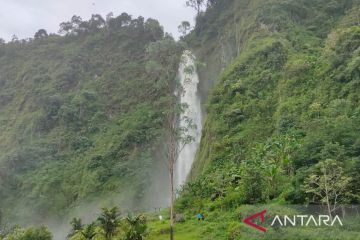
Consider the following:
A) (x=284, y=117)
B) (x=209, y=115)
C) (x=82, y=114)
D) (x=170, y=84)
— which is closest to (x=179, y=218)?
(x=170, y=84)

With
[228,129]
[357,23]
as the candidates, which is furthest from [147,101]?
[357,23]

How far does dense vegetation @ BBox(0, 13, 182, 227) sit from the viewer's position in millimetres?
51375

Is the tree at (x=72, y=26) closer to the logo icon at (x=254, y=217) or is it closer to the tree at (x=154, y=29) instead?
the tree at (x=154, y=29)

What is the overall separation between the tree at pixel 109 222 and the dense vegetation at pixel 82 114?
491 inches

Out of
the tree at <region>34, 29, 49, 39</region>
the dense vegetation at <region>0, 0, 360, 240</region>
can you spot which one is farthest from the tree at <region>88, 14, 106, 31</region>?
the tree at <region>34, 29, 49, 39</region>

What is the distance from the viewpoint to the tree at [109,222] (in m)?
26.3

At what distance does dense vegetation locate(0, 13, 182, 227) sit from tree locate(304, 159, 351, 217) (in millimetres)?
15447

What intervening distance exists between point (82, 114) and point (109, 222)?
129 ft

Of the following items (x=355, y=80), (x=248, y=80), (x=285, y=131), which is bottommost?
(x=285, y=131)

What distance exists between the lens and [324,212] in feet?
76.6

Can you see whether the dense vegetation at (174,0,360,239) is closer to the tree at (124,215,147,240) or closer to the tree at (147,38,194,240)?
the tree at (147,38,194,240)

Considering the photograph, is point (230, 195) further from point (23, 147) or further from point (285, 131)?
point (23, 147)

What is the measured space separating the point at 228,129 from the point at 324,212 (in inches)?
761

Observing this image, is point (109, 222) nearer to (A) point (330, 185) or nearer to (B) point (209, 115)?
(A) point (330, 185)
